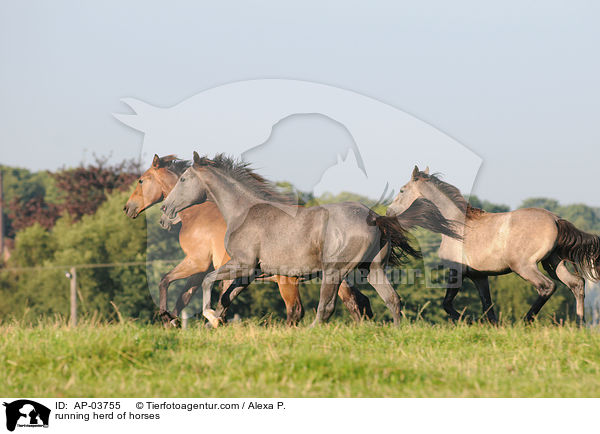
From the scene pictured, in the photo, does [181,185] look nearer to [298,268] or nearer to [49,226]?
[298,268]

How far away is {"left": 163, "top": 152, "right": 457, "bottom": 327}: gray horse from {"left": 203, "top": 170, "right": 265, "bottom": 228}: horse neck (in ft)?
0.05

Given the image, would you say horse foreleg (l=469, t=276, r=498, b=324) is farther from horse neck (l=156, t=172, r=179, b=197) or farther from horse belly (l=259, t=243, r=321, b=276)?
horse neck (l=156, t=172, r=179, b=197)

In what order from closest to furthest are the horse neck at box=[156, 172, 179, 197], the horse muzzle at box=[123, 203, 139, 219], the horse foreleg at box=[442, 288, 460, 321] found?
the horse foreleg at box=[442, 288, 460, 321] → the horse neck at box=[156, 172, 179, 197] → the horse muzzle at box=[123, 203, 139, 219]

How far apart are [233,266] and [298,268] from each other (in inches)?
33.6

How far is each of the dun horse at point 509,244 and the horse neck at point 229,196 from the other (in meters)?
2.12

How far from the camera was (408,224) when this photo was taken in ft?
32.9

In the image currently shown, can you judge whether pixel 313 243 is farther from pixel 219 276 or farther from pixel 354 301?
pixel 354 301

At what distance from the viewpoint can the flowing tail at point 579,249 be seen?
1037cm

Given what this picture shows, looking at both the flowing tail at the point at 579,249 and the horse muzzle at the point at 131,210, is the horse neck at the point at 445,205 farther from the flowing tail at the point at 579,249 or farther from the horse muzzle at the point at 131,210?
the horse muzzle at the point at 131,210

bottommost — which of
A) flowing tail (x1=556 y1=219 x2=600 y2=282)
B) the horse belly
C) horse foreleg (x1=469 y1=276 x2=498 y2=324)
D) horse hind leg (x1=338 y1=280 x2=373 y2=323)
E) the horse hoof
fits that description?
the horse hoof
